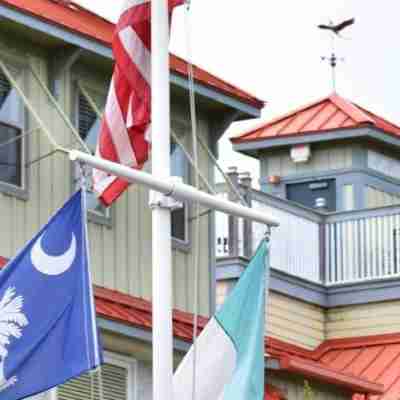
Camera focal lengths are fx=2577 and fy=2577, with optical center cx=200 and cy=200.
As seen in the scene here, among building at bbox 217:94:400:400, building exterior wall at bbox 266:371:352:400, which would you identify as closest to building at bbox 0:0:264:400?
building exterior wall at bbox 266:371:352:400

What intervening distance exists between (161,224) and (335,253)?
2061 centimetres

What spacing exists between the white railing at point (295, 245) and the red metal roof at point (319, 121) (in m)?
4.47

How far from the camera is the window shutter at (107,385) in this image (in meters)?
26.4

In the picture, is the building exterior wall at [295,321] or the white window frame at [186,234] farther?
the building exterior wall at [295,321]

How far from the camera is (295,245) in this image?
38688 mm

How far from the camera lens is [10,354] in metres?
18.6

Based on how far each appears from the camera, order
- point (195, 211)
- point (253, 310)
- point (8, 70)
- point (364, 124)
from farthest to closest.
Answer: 1. point (364, 124)
2. point (195, 211)
3. point (8, 70)
4. point (253, 310)

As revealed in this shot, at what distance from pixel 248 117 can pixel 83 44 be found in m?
3.69

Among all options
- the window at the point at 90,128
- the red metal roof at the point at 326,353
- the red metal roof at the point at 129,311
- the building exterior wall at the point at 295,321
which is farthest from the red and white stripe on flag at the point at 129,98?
the building exterior wall at the point at 295,321

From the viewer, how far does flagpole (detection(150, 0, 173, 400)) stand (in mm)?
18469

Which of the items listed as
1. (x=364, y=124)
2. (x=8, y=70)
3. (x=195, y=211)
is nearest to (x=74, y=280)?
(x=8, y=70)

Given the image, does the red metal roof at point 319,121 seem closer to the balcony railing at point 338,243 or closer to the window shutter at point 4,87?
the balcony railing at point 338,243

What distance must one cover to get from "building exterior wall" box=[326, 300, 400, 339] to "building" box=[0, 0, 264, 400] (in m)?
9.87

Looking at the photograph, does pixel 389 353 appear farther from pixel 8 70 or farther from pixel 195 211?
pixel 8 70
